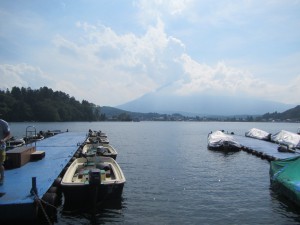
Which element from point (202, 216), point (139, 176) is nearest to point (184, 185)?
point (139, 176)

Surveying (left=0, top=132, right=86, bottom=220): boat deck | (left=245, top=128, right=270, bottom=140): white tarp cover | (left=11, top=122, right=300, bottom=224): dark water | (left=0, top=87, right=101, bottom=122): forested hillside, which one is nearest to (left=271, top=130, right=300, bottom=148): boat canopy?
(left=245, top=128, right=270, bottom=140): white tarp cover

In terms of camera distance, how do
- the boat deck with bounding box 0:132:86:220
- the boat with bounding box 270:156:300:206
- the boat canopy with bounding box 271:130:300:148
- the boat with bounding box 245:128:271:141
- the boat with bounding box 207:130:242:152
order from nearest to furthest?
the boat deck with bounding box 0:132:86:220, the boat with bounding box 270:156:300:206, the boat canopy with bounding box 271:130:300:148, the boat with bounding box 207:130:242:152, the boat with bounding box 245:128:271:141

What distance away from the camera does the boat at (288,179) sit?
717 inches

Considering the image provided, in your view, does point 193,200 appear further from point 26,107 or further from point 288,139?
point 26,107

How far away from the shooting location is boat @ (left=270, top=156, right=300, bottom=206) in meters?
18.2

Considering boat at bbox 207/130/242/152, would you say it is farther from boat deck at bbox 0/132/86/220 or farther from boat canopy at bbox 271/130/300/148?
boat deck at bbox 0/132/86/220

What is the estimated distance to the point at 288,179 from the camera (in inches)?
771

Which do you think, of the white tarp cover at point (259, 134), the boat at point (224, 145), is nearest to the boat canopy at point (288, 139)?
the boat at point (224, 145)

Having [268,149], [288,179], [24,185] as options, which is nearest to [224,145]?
[268,149]

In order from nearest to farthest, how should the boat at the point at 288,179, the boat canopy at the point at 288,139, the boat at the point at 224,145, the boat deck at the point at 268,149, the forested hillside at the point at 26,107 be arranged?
the boat at the point at 288,179 → the boat deck at the point at 268,149 → the boat canopy at the point at 288,139 → the boat at the point at 224,145 → the forested hillside at the point at 26,107

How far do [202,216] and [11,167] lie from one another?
12.5m

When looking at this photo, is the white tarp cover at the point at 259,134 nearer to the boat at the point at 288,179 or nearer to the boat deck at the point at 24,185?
the boat at the point at 288,179

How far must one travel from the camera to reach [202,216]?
58.3 feet

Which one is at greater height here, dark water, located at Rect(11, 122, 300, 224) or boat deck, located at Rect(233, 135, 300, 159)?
boat deck, located at Rect(233, 135, 300, 159)
